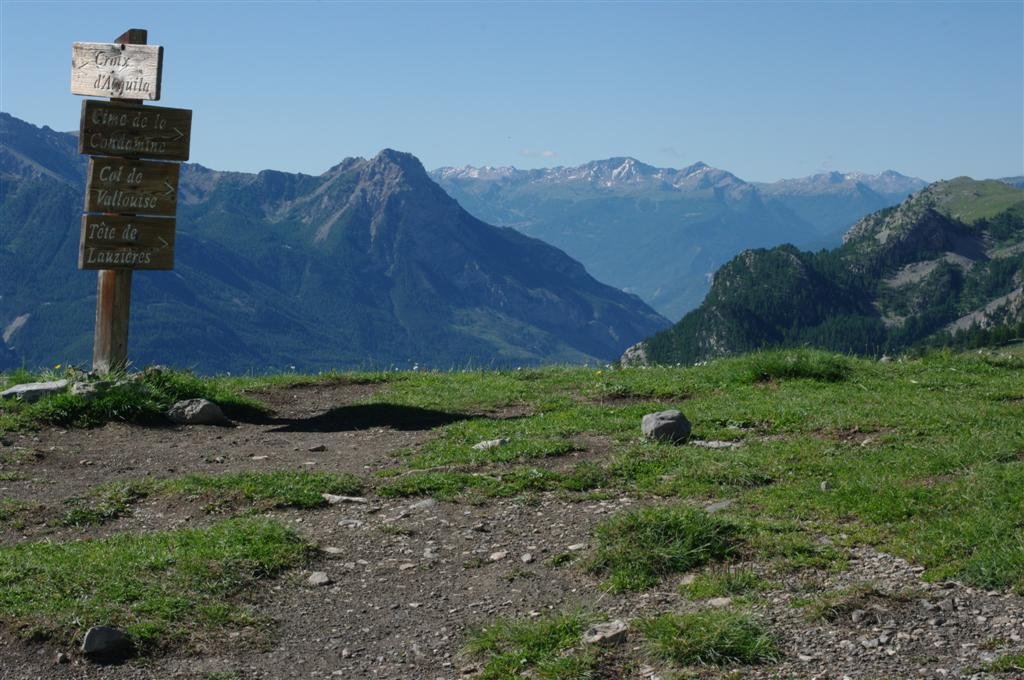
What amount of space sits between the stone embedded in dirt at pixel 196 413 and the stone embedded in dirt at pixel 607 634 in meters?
10.3

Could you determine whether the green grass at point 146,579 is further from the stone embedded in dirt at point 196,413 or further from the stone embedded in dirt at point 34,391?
the stone embedded in dirt at point 34,391

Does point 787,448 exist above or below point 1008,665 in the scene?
above

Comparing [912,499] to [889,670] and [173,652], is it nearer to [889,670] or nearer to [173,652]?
[889,670]

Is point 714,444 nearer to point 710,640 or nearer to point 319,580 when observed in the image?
point 319,580

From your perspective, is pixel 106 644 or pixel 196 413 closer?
pixel 106 644

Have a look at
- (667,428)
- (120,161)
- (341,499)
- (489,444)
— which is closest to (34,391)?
(120,161)

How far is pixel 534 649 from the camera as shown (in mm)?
7250

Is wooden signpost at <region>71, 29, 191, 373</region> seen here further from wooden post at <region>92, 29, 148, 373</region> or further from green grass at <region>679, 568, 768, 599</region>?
green grass at <region>679, 568, 768, 599</region>

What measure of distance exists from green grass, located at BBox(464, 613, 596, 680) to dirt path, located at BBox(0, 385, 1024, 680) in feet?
0.66

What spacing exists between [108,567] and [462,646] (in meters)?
3.30

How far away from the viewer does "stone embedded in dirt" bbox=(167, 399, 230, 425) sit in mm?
16203

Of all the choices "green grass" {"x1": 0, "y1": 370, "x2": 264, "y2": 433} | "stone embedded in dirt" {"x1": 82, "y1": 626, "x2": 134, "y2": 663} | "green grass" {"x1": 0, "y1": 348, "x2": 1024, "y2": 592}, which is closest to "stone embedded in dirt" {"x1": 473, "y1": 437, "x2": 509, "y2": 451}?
"green grass" {"x1": 0, "y1": 348, "x2": 1024, "y2": 592}

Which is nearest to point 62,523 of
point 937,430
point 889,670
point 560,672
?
point 560,672

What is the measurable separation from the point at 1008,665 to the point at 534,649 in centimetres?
306
